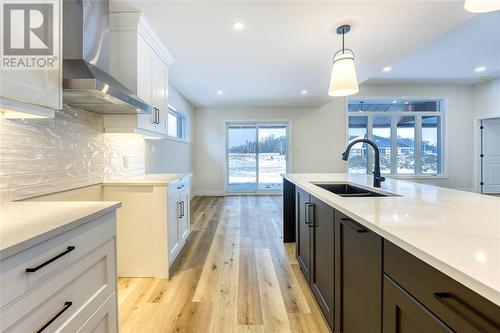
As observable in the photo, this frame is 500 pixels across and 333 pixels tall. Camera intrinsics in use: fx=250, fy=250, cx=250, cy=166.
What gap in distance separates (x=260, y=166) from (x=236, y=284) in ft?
16.6

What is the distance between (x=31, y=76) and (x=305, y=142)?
6.46m

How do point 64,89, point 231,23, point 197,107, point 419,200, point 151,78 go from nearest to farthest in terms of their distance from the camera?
point 419,200, point 64,89, point 231,23, point 151,78, point 197,107

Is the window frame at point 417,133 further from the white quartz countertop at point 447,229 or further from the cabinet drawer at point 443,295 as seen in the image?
the cabinet drawer at point 443,295

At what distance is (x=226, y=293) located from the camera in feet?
6.81

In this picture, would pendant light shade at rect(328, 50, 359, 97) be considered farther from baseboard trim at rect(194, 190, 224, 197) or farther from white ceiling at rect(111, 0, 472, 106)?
baseboard trim at rect(194, 190, 224, 197)

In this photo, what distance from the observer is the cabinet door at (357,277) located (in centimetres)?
99

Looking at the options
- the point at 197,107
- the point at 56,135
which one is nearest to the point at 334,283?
the point at 56,135

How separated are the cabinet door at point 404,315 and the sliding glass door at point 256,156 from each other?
622 cm

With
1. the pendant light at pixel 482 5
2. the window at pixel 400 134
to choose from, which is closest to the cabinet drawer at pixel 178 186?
the pendant light at pixel 482 5

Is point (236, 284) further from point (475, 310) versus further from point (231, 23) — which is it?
point (231, 23)

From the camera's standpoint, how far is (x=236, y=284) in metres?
2.22

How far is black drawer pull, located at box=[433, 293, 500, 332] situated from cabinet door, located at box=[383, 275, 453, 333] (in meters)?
0.06

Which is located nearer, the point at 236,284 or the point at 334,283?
the point at 334,283

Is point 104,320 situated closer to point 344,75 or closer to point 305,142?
point 344,75
